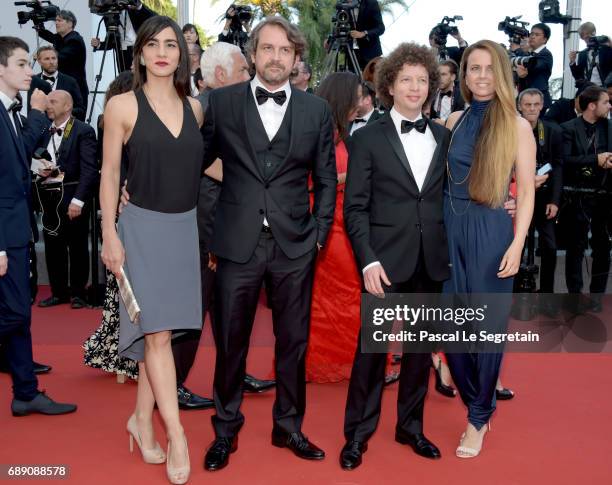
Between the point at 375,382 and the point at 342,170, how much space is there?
4.01 ft

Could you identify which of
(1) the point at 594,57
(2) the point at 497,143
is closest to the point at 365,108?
(2) the point at 497,143

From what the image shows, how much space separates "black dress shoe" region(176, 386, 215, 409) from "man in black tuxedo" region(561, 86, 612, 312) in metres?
3.53

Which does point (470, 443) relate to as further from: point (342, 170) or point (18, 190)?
point (18, 190)

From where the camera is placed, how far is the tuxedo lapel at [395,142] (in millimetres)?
2977

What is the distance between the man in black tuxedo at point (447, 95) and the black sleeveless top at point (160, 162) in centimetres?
385

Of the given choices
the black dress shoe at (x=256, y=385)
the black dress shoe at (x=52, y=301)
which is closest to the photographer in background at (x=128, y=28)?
the black dress shoe at (x=52, y=301)

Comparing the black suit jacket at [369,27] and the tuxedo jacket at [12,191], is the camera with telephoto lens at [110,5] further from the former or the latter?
the tuxedo jacket at [12,191]

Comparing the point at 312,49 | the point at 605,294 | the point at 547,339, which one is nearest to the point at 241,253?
the point at 547,339

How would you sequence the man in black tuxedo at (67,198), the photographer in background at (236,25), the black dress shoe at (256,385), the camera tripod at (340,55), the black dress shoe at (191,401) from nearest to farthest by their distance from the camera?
the black dress shoe at (191,401)
the black dress shoe at (256,385)
the man in black tuxedo at (67,198)
the camera tripod at (340,55)
the photographer in background at (236,25)

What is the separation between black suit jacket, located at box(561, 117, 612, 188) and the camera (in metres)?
6.05

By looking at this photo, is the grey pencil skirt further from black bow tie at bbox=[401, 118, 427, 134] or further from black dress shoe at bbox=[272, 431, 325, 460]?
black bow tie at bbox=[401, 118, 427, 134]

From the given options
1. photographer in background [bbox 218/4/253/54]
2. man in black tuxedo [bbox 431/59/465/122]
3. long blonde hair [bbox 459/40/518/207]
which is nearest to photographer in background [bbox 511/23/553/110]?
man in black tuxedo [bbox 431/59/465/122]

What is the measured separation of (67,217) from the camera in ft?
19.6

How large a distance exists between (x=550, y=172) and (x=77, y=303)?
12.1 ft
